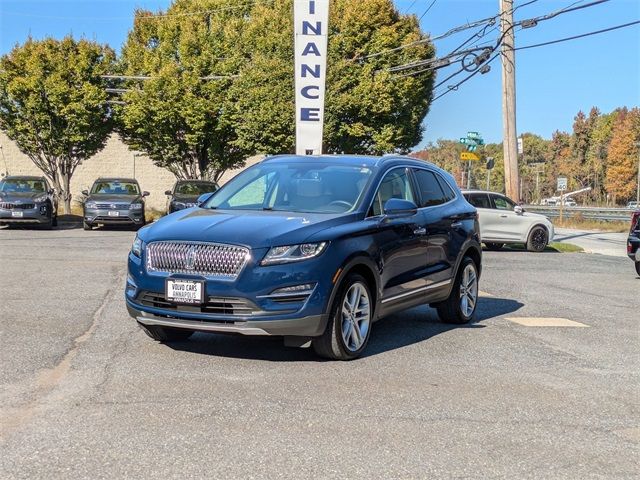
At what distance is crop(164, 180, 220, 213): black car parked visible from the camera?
24.4 meters

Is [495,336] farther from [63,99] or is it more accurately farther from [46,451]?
[63,99]

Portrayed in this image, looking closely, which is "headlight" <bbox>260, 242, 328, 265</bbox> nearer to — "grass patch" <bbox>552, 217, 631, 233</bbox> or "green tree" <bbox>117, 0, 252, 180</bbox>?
"green tree" <bbox>117, 0, 252, 180</bbox>

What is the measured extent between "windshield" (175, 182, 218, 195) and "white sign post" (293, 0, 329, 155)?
6440mm

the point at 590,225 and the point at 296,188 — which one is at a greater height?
the point at 296,188

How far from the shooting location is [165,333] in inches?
272

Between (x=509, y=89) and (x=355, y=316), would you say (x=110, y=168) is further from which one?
(x=355, y=316)

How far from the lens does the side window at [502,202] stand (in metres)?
20.7

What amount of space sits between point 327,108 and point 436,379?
981 inches

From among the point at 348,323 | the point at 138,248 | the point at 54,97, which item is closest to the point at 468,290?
the point at 348,323

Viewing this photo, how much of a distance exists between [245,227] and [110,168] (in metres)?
35.7

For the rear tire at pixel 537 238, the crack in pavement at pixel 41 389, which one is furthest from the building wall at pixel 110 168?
the crack in pavement at pixel 41 389

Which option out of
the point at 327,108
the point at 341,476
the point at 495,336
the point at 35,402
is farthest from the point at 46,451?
the point at 327,108

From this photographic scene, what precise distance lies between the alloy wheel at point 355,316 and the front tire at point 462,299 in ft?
6.75

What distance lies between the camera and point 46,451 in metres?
4.09
